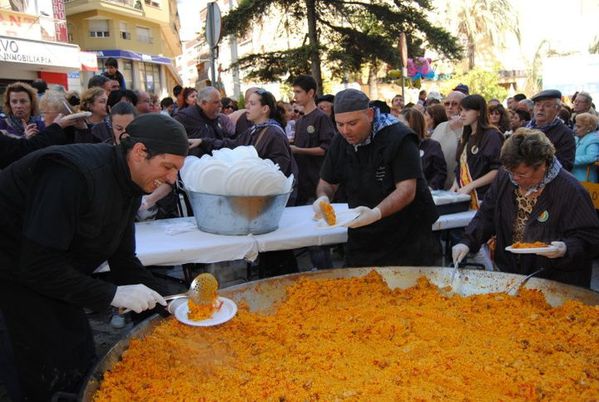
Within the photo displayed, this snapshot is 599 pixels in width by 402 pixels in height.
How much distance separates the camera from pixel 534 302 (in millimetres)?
2051

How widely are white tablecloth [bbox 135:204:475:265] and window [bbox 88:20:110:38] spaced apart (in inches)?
1010

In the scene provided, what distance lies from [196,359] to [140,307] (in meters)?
0.26

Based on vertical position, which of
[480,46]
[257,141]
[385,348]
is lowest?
[385,348]

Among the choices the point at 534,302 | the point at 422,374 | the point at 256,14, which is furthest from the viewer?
the point at 256,14

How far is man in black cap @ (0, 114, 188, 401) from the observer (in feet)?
5.13

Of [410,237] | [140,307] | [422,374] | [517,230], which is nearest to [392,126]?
[410,237]

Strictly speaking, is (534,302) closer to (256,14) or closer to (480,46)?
(256,14)

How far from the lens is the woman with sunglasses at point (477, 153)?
3805 millimetres

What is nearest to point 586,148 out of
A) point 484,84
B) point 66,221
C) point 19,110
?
point 66,221

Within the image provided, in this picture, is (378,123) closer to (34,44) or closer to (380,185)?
(380,185)

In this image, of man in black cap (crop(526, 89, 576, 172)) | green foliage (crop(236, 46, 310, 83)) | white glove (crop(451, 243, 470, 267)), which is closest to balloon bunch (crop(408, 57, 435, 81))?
green foliage (crop(236, 46, 310, 83))

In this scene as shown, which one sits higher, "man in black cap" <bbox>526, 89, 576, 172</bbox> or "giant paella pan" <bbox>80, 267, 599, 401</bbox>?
"man in black cap" <bbox>526, 89, 576, 172</bbox>

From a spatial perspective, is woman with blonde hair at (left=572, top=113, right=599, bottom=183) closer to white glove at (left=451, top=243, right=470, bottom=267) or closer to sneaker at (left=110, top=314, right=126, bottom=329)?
white glove at (left=451, top=243, right=470, bottom=267)

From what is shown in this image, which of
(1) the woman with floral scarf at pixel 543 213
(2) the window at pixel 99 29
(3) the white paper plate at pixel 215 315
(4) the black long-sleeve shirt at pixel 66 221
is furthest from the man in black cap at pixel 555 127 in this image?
(2) the window at pixel 99 29
